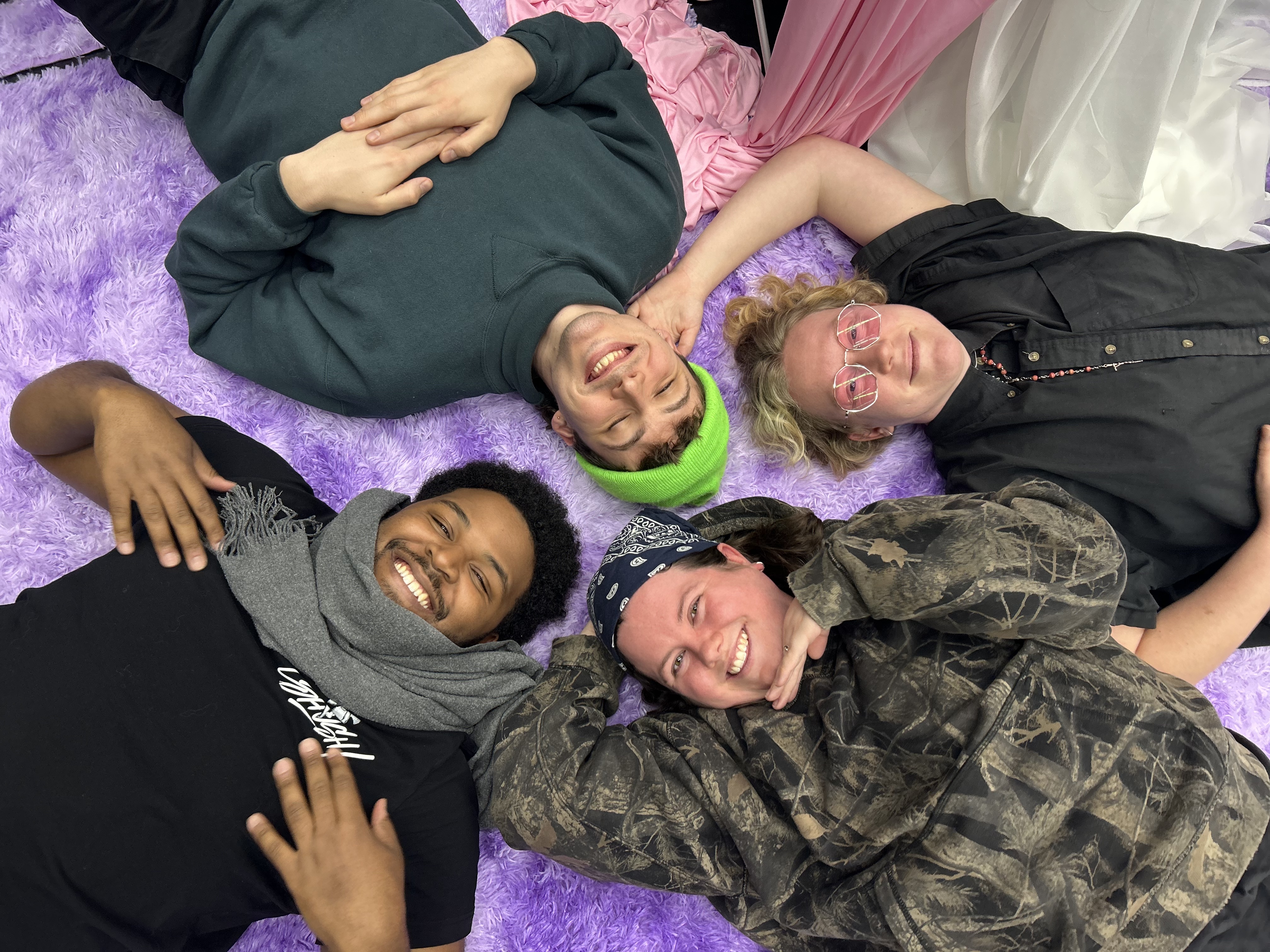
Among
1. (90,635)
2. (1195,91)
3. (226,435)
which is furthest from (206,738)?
(1195,91)

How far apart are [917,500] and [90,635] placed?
6.14 ft

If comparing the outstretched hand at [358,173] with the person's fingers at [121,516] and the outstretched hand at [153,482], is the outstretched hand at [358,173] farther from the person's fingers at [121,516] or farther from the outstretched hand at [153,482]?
the person's fingers at [121,516]

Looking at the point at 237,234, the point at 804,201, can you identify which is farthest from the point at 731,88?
the point at 237,234

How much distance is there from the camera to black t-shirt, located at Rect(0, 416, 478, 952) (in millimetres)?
1607

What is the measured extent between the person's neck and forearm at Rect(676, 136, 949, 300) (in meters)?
0.45

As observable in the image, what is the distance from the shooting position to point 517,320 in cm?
201

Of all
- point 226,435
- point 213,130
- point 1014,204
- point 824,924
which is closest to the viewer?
point 824,924

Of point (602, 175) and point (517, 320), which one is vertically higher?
point (602, 175)

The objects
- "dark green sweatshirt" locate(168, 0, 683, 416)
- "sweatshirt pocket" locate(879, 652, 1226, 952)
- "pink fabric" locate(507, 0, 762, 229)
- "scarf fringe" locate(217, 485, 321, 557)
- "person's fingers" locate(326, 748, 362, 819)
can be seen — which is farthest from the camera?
"pink fabric" locate(507, 0, 762, 229)

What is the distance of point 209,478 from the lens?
5.92ft

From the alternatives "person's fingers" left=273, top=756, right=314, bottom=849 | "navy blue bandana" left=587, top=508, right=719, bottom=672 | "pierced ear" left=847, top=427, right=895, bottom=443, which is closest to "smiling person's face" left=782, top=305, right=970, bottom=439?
"pierced ear" left=847, top=427, right=895, bottom=443

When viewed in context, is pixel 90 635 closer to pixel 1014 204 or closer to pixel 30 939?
pixel 30 939

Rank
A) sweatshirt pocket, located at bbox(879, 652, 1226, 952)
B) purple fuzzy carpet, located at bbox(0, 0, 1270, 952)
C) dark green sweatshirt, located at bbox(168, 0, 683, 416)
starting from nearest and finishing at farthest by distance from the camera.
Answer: sweatshirt pocket, located at bbox(879, 652, 1226, 952) → dark green sweatshirt, located at bbox(168, 0, 683, 416) → purple fuzzy carpet, located at bbox(0, 0, 1270, 952)

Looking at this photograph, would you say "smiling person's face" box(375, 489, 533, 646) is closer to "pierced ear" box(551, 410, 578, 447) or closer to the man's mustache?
the man's mustache
